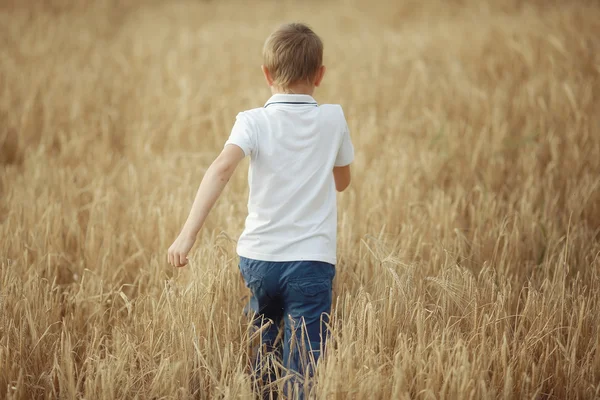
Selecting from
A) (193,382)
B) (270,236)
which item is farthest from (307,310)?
(193,382)

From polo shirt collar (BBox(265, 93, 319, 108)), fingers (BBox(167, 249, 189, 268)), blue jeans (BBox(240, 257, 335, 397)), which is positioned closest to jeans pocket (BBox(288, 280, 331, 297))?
blue jeans (BBox(240, 257, 335, 397))

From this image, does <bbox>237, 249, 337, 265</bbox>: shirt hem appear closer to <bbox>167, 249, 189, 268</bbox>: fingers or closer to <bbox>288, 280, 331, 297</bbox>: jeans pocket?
<bbox>288, 280, 331, 297</bbox>: jeans pocket

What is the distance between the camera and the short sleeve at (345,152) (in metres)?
1.88

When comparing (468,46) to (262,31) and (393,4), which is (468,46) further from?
(393,4)

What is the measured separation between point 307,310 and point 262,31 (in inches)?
217

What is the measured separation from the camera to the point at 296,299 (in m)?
1.79

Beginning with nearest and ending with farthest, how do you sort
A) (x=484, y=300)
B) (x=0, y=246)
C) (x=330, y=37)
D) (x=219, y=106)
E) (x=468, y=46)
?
(x=484, y=300), (x=0, y=246), (x=219, y=106), (x=468, y=46), (x=330, y=37)

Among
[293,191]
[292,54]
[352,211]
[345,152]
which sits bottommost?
[352,211]

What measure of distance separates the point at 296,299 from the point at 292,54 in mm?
758

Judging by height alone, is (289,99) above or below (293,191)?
above

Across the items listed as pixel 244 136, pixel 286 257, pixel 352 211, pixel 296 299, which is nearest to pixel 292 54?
pixel 244 136

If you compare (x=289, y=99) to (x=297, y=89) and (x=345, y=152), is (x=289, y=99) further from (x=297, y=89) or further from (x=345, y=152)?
(x=345, y=152)

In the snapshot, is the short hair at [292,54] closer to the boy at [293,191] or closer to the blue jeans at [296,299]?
the boy at [293,191]

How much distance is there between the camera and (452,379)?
1.58 meters
